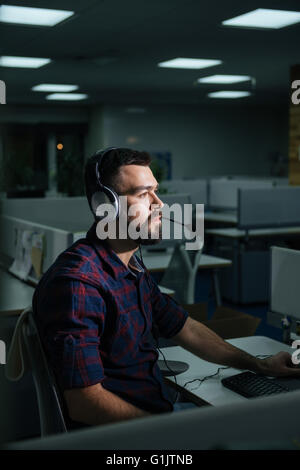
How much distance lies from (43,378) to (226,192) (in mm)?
5712

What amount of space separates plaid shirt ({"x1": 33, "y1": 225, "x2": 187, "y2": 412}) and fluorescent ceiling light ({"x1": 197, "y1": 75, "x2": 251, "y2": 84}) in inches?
249

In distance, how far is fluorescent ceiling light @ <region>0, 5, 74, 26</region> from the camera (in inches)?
156

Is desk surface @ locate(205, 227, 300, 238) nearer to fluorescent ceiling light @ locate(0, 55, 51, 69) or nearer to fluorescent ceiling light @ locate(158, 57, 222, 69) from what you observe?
fluorescent ceiling light @ locate(158, 57, 222, 69)

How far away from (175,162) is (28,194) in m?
4.88

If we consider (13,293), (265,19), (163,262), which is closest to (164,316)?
(13,293)

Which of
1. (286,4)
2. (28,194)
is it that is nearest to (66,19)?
(286,4)

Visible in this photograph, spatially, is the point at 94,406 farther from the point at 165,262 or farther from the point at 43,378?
the point at 165,262

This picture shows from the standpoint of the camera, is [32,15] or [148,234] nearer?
[148,234]

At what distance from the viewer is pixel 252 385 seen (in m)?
1.57

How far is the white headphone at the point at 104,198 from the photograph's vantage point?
4.79 feet

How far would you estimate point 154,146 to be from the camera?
36.6 feet

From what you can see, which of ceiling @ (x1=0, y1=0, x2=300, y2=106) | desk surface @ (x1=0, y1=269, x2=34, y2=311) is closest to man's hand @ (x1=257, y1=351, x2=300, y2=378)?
desk surface @ (x1=0, y1=269, x2=34, y2=311)

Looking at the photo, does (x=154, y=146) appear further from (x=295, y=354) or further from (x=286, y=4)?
(x=295, y=354)

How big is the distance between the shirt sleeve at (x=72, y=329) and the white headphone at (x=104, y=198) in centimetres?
24
